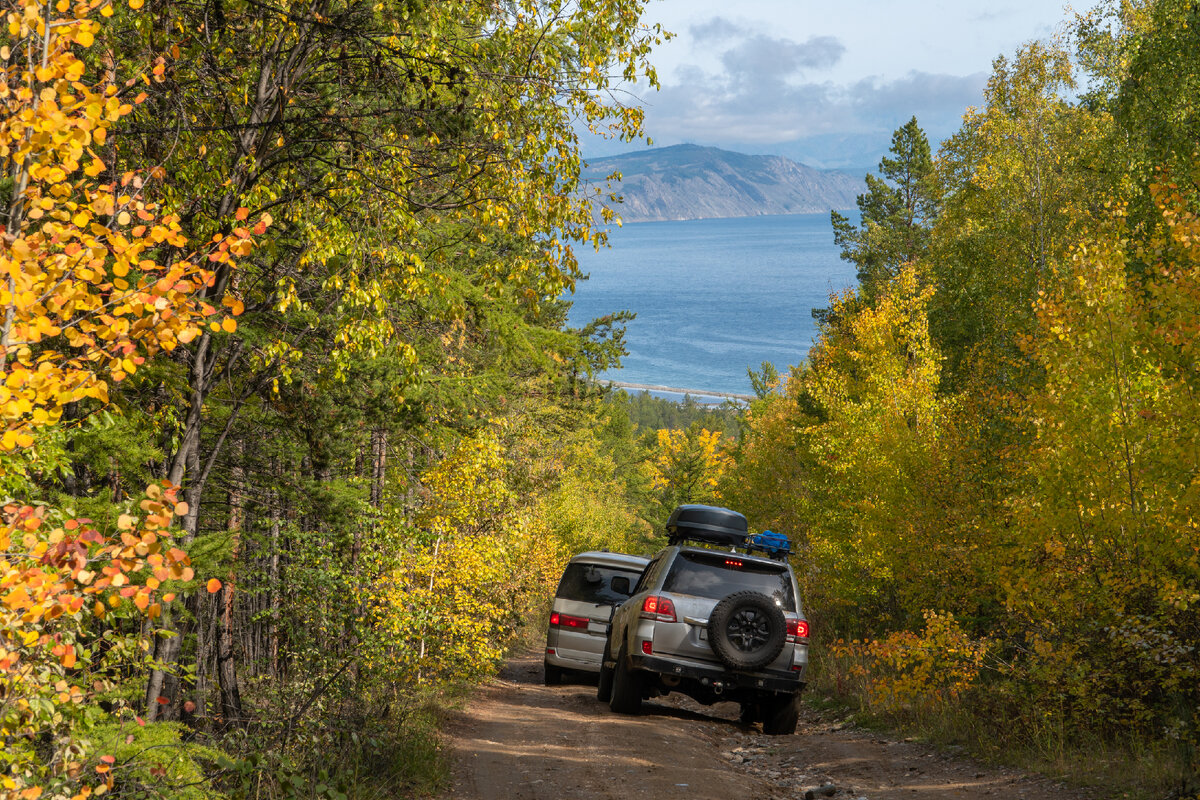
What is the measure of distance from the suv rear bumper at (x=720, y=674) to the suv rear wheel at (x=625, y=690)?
79 cm

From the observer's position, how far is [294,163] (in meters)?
8.28

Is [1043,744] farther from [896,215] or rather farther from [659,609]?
[896,215]

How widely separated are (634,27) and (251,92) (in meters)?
3.44

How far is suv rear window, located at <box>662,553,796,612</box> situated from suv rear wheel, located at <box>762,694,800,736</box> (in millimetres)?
1278

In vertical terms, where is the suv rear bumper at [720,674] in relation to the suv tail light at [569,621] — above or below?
above

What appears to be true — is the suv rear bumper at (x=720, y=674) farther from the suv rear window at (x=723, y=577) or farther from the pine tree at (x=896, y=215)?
the pine tree at (x=896, y=215)

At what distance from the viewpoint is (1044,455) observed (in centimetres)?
1179

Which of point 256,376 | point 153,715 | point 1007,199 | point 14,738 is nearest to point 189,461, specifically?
point 256,376

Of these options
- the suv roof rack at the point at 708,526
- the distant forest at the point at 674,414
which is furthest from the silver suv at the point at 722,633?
the distant forest at the point at 674,414

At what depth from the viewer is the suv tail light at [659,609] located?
10.8 m

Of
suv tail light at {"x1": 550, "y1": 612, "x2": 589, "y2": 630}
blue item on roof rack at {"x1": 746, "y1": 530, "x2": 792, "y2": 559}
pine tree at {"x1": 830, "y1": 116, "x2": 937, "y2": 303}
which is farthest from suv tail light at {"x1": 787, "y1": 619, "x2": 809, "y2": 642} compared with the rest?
pine tree at {"x1": 830, "y1": 116, "x2": 937, "y2": 303}

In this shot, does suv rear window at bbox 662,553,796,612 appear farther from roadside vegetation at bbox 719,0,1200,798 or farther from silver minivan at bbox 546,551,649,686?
silver minivan at bbox 546,551,649,686

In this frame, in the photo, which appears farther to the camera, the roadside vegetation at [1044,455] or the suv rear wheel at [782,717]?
the suv rear wheel at [782,717]

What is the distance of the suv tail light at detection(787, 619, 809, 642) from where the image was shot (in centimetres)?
1094
